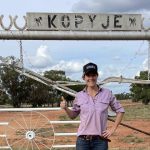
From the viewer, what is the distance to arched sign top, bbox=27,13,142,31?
908cm

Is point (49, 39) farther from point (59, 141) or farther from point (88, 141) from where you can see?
point (59, 141)

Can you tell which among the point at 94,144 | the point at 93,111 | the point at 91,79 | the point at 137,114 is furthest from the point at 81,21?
the point at 137,114

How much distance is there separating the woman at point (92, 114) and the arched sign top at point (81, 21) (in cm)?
370

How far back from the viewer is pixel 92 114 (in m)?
5.40

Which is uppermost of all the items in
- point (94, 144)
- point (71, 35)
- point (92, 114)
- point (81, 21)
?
point (81, 21)

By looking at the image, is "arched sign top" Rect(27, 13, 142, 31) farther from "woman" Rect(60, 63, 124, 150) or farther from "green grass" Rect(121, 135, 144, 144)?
"green grass" Rect(121, 135, 144, 144)

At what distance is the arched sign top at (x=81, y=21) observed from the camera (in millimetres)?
9078

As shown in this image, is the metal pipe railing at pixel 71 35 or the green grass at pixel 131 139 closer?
the metal pipe railing at pixel 71 35

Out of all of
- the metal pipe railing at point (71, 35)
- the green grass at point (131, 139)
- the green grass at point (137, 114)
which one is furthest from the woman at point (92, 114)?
the green grass at point (137, 114)

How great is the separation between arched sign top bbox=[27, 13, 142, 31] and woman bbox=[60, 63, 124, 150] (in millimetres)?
3704

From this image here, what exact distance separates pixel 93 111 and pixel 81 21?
3977 millimetres

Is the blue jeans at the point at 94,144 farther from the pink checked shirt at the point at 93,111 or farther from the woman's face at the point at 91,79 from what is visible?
the woman's face at the point at 91,79

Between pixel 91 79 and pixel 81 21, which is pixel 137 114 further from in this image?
pixel 91 79

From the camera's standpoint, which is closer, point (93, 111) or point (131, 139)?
point (93, 111)
